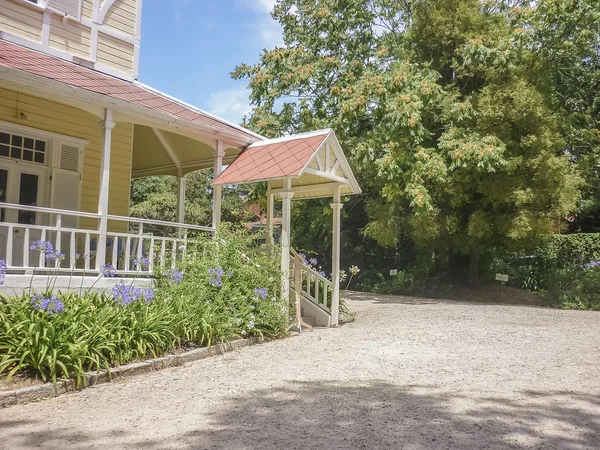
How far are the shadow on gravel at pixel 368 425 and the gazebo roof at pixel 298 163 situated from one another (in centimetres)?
452

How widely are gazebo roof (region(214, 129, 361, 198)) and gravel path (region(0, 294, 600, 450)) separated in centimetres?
284

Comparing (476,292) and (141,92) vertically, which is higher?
(141,92)

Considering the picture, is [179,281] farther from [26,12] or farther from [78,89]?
[26,12]

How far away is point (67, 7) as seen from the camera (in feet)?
33.3

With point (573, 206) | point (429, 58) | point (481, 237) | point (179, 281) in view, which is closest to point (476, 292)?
point (481, 237)

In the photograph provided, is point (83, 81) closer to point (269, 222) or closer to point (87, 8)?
point (87, 8)

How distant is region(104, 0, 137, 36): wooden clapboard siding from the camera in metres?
11.0

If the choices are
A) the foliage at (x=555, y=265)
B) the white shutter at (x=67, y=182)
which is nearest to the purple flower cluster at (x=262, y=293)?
the white shutter at (x=67, y=182)

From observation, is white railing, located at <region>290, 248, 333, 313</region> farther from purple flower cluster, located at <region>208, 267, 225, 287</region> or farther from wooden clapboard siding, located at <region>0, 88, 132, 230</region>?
wooden clapboard siding, located at <region>0, 88, 132, 230</region>

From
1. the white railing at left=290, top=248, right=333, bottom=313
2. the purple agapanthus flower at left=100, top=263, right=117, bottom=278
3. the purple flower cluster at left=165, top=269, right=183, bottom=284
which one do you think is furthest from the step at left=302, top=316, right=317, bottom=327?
the purple agapanthus flower at left=100, top=263, right=117, bottom=278

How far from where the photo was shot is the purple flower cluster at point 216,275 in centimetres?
784

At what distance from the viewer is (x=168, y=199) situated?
25266 mm

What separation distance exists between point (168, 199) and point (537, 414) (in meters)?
22.6

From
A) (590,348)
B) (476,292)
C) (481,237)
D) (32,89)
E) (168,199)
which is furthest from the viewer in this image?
(168,199)
